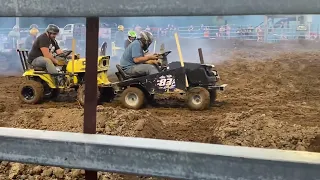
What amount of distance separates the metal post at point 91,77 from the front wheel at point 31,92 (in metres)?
8.67

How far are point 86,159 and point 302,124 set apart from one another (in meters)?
6.91

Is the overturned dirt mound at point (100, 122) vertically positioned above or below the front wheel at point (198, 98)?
below

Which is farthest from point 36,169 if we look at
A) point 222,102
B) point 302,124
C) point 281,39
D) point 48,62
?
point 281,39

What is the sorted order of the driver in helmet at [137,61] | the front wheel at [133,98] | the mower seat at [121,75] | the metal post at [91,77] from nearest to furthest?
the metal post at [91,77], the front wheel at [133,98], the driver in helmet at [137,61], the mower seat at [121,75]

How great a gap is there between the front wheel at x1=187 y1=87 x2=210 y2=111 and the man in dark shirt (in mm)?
2905

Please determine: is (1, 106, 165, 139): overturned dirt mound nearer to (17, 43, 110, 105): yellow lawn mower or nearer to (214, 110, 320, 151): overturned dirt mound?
(214, 110, 320, 151): overturned dirt mound

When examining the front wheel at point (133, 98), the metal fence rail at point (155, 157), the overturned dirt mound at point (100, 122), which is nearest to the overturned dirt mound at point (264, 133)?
the overturned dirt mound at point (100, 122)

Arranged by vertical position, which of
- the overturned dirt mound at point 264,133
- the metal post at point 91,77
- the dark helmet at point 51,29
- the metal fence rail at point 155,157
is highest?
the dark helmet at point 51,29

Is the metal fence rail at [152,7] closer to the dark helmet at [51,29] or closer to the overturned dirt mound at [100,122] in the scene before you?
the overturned dirt mound at [100,122]

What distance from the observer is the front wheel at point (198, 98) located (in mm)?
9562

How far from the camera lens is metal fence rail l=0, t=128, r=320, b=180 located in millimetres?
1522

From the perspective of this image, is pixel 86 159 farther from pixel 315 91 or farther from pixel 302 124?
pixel 315 91

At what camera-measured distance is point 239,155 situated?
1.56m

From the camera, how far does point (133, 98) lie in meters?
9.85
